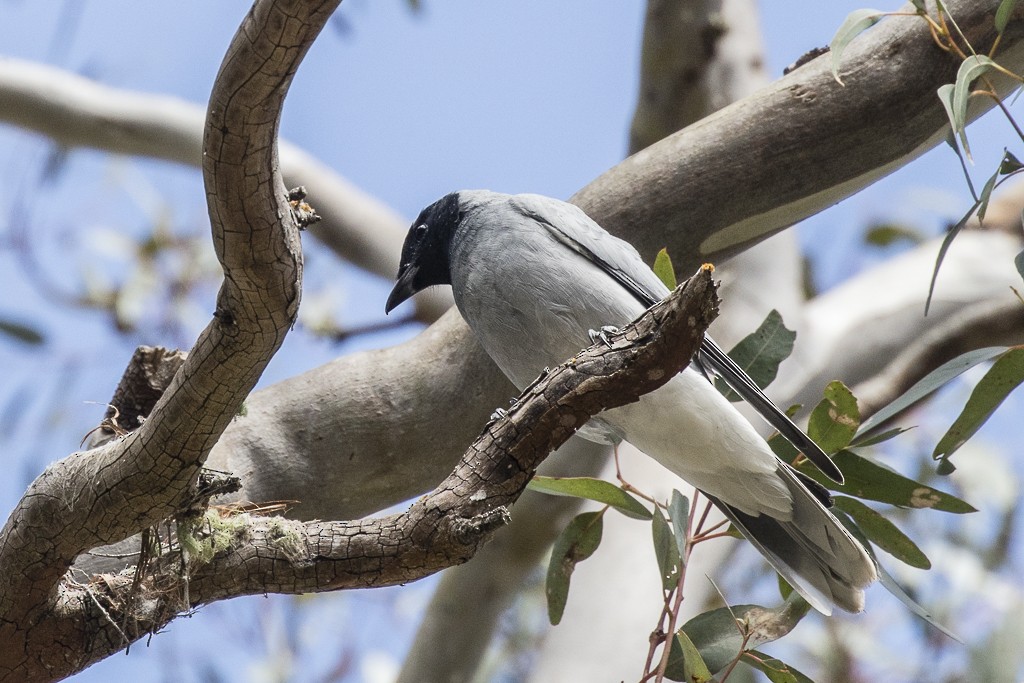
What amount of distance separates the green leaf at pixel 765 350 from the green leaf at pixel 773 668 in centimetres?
59

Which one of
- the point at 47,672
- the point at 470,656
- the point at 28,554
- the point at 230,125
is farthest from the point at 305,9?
the point at 470,656

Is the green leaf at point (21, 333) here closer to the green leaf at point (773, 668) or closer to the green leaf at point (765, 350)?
the green leaf at point (765, 350)

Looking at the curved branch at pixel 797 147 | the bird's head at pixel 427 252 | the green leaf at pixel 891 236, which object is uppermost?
the green leaf at pixel 891 236

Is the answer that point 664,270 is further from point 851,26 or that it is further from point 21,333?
point 21,333

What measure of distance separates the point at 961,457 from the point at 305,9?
15.9 feet

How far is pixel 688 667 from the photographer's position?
6.22 feet

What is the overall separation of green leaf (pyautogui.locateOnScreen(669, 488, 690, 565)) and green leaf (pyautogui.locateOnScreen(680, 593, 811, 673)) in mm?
245

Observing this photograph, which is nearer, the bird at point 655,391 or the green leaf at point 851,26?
the green leaf at point 851,26

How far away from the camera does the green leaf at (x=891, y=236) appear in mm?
4969

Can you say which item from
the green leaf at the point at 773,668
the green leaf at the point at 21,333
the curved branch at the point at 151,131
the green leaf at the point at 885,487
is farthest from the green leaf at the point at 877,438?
the green leaf at the point at 21,333

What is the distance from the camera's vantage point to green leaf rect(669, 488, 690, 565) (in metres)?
1.90

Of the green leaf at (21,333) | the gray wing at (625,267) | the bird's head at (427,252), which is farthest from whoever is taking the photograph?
the green leaf at (21,333)

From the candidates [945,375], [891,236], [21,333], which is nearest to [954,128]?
[945,375]

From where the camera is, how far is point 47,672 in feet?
6.12
